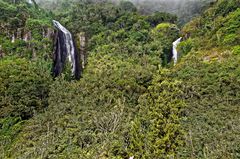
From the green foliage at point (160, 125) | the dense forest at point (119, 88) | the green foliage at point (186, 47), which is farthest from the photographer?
the green foliage at point (186, 47)

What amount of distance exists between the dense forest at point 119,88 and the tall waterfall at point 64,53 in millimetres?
895

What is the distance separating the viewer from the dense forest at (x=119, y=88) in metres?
28.4

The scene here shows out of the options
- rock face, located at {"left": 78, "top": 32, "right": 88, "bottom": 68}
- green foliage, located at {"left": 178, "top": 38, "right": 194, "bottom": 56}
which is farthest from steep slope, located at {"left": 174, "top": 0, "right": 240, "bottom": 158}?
rock face, located at {"left": 78, "top": 32, "right": 88, "bottom": 68}

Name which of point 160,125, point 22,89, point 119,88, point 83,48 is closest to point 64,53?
point 83,48

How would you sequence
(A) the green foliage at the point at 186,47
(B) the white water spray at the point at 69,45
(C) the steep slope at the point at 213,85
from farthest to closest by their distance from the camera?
1. (B) the white water spray at the point at 69,45
2. (A) the green foliage at the point at 186,47
3. (C) the steep slope at the point at 213,85

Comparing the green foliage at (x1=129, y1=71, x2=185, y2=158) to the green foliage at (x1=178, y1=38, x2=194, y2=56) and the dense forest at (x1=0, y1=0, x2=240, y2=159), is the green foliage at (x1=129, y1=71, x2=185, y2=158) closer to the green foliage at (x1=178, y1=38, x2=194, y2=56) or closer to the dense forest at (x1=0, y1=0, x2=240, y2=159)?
the dense forest at (x1=0, y1=0, x2=240, y2=159)

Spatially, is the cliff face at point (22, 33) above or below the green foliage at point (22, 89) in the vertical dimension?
above

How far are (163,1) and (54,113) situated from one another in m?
68.2

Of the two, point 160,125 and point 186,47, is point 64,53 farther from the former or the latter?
point 160,125

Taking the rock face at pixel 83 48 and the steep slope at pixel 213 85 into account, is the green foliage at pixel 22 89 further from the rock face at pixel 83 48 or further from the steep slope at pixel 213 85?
the steep slope at pixel 213 85

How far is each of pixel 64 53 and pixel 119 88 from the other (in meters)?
19.4

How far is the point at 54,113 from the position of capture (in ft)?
116

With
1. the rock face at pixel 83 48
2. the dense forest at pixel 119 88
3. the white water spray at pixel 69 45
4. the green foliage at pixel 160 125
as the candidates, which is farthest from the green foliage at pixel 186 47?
the green foliage at pixel 160 125

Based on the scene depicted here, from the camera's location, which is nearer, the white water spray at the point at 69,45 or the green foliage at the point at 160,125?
the green foliage at the point at 160,125
